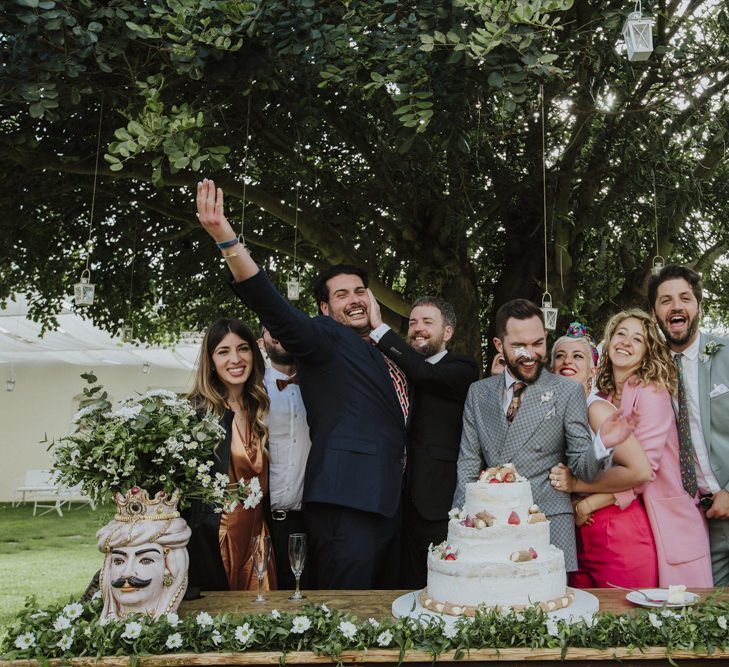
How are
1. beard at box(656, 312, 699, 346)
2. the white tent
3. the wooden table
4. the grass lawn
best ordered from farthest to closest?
the white tent < the grass lawn < beard at box(656, 312, 699, 346) < the wooden table

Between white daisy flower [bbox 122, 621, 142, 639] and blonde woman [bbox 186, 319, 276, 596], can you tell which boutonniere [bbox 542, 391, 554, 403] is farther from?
white daisy flower [bbox 122, 621, 142, 639]

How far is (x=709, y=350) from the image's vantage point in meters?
3.66

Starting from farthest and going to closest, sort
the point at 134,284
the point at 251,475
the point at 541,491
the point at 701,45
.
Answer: the point at 134,284 < the point at 701,45 < the point at 251,475 < the point at 541,491

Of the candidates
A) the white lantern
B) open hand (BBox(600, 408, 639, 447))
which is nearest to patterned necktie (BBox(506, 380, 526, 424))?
open hand (BBox(600, 408, 639, 447))

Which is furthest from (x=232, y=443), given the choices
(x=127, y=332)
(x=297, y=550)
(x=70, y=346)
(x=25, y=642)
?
(x=70, y=346)

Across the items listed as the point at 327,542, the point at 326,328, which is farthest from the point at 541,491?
the point at 326,328

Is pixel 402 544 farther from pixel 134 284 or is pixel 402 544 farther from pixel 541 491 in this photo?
pixel 134 284

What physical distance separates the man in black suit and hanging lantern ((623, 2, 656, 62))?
6.27 feet

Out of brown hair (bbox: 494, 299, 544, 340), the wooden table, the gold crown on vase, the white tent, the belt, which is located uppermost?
the white tent

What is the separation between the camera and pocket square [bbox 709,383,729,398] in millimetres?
3588

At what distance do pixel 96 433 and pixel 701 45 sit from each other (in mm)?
5928

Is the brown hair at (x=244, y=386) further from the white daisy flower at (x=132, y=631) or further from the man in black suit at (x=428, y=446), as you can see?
the white daisy flower at (x=132, y=631)

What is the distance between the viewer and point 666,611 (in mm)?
2533

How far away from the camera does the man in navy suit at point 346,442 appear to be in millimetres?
3418
